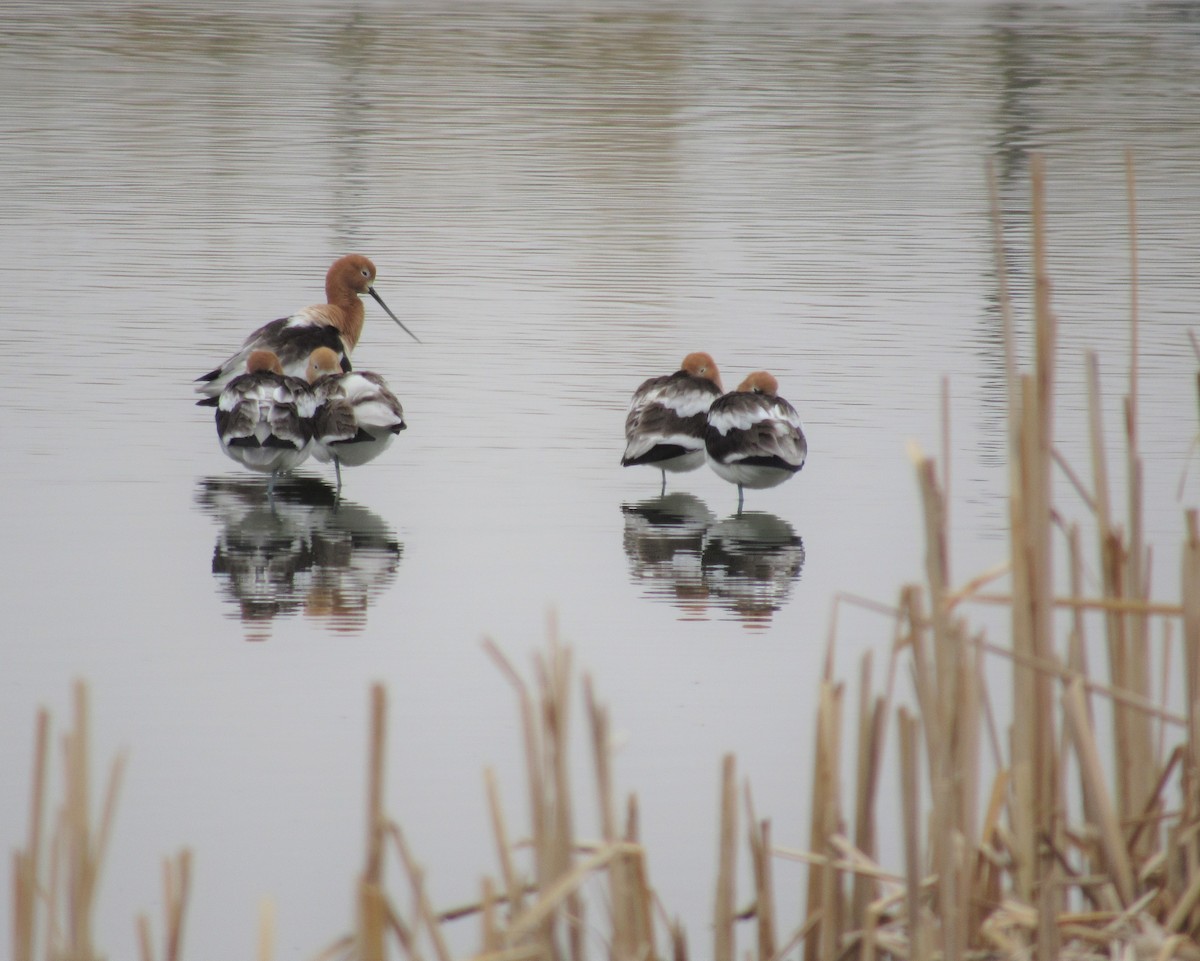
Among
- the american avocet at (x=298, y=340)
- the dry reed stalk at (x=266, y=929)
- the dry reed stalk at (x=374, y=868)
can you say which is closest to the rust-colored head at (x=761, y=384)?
the american avocet at (x=298, y=340)

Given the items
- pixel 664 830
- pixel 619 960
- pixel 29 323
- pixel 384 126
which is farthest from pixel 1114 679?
pixel 384 126

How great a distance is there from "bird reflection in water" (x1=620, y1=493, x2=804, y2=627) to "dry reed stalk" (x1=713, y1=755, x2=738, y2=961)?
2770 millimetres

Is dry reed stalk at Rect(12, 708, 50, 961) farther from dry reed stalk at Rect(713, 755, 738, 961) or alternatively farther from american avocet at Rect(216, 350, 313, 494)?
american avocet at Rect(216, 350, 313, 494)

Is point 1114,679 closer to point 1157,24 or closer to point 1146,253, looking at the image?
point 1146,253

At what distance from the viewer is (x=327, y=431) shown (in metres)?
6.82

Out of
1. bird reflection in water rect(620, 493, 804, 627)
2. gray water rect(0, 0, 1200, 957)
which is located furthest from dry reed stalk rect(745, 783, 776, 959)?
bird reflection in water rect(620, 493, 804, 627)

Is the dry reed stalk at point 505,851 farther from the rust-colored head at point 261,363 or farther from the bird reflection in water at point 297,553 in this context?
the rust-colored head at point 261,363

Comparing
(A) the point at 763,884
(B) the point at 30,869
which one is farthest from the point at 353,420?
(B) the point at 30,869

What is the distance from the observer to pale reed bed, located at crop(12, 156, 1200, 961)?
248 centimetres

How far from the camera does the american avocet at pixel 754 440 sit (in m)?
6.48

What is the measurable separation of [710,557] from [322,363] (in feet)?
6.46

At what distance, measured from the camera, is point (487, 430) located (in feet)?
25.6

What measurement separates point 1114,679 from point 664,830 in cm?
124

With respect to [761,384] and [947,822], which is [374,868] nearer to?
[947,822]
